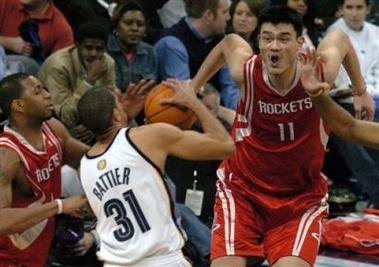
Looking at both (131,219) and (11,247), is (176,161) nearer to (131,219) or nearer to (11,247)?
(11,247)

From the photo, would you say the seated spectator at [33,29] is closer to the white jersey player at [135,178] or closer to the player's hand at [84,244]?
the player's hand at [84,244]

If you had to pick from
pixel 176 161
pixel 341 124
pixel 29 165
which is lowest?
pixel 176 161

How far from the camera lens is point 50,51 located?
9273 millimetres

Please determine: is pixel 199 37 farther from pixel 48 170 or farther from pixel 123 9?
pixel 48 170

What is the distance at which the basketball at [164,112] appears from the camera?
21.5 ft

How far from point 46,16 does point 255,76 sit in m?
3.47

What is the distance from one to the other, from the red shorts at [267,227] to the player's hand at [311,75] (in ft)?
3.11

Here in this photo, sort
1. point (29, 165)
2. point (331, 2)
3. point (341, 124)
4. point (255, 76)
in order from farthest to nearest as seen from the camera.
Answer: point (331, 2) < point (29, 165) < point (255, 76) < point (341, 124)

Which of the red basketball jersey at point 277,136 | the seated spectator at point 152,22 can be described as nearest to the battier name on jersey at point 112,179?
the red basketball jersey at point 277,136

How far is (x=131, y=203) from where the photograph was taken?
5.78 meters

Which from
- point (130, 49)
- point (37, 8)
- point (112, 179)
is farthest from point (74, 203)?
point (37, 8)

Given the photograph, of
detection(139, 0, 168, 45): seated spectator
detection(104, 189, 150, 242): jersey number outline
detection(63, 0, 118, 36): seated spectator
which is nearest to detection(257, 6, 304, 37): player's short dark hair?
detection(104, 189, 150, 242): jersey number outline

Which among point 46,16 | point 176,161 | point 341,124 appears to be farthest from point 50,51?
point 341,124

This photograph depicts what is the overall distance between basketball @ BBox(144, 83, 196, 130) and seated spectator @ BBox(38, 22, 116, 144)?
1.70 metres
